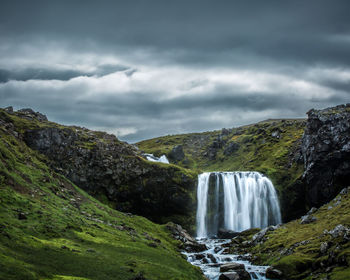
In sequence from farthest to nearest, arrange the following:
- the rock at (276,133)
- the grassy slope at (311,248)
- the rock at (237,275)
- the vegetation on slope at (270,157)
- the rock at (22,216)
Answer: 1. the rock at (276,133)
2. the vegetation on slope at (270,157)
3. the rock at (237,275)
4. the grassy slope at (311,248)
5. the rock at (22,216)

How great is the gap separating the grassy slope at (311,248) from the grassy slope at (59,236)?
14570 mm

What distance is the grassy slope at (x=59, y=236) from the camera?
26.6 m

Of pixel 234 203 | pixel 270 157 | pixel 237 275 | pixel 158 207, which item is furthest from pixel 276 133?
pixel 237 275

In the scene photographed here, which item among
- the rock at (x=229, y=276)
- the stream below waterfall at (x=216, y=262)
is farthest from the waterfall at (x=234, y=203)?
the rock at (x=229, y=276)

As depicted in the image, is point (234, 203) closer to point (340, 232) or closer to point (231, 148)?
point (340, 232)

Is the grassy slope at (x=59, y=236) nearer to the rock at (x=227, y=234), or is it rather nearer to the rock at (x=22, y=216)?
the rock at (x=22, y=216)

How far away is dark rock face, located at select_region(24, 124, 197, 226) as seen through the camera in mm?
79250

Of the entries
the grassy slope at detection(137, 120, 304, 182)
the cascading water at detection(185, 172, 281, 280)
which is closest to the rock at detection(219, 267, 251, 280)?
the cascading water at detection(185, 172, 281, 280)

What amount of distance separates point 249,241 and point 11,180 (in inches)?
1941

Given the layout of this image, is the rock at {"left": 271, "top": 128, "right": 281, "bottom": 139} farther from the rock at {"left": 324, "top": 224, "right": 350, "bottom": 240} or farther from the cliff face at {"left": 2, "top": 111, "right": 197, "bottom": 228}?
the rock at {"left": 324, "top": 224, "right": 350, "bottom": 240}

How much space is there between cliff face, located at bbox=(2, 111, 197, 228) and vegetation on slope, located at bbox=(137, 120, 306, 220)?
103 feet

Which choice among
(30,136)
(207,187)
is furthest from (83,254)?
(207,187)

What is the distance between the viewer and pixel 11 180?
144 ft

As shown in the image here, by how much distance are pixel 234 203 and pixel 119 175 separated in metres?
37.6
